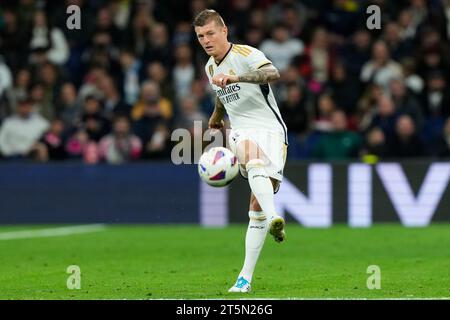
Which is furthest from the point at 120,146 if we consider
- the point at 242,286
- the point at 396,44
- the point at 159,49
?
the point at 242,286

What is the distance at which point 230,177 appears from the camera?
34.4 feet

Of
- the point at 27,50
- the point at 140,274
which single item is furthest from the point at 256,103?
the point at 27,50

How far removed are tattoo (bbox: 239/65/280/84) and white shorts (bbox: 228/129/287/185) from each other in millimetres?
553

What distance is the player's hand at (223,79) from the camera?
9.74m

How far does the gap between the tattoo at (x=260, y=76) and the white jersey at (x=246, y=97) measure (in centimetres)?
29

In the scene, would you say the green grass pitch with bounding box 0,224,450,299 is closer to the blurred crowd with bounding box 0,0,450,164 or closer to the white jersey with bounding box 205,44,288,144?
the white jersey with bounding box 205,44,288,144

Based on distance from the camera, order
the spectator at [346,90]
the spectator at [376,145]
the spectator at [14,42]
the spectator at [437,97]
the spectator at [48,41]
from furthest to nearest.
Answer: the spectator at [14,42], the spectator at [48,41], the spectator at [346,90], the spectator at [437,97], the spectator at [376,145]

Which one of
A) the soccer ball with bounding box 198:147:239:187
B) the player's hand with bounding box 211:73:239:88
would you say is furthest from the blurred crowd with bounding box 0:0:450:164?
the player's hand with bounding box 211:73:239:88

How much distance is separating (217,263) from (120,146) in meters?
6.00

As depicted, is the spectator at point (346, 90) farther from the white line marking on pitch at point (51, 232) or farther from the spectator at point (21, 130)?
the spectator at point (21, 130)

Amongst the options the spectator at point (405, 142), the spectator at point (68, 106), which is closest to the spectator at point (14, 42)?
the spectator at point (68, 106)
